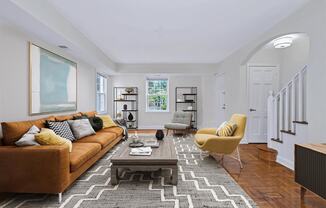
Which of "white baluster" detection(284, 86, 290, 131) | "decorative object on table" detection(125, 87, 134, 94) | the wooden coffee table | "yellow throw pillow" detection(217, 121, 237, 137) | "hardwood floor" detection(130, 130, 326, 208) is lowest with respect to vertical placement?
"hardwood floor" detection(130, 130, 326, 208)

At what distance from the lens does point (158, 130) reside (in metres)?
3.96

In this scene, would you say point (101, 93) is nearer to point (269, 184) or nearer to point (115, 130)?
point (115, 130)

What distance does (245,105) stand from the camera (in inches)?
201

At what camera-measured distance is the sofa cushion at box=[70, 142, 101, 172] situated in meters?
2.49

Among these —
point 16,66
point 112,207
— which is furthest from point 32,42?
point 112,207

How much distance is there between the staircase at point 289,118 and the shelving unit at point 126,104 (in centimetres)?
508

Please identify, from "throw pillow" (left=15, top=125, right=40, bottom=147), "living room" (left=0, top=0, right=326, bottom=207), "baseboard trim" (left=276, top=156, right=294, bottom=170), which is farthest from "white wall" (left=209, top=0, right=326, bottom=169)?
"throw pillow" (left=15, top=125, right=40, bottom=147)

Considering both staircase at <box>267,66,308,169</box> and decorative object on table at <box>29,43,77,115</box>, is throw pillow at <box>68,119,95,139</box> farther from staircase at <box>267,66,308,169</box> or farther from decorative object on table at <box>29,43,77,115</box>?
staircase at <box>267,66,308,169</box>

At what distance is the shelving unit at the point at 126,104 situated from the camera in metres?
8.07

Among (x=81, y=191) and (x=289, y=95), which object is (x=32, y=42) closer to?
→ (x=81, y=191)

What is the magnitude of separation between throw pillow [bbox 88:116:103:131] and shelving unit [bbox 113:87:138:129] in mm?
3287

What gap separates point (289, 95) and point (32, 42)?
4472 millimetres

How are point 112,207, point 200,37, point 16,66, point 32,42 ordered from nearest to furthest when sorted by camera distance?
point 112,207 → point 16,66 → point 32,42 → point 200,37

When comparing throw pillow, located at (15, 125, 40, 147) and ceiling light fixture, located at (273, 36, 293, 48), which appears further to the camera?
ceiling light fixture, located at (273, 36, 293, 48)
